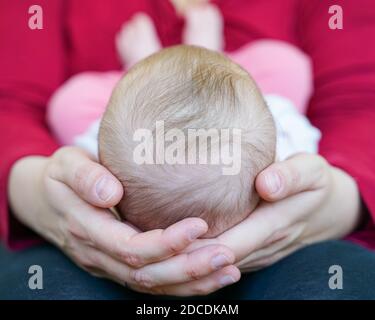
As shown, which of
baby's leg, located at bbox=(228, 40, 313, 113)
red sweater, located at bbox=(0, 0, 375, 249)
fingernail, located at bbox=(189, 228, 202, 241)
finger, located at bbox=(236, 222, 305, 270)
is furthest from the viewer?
baby's leg, located at bbox=(228, 40, 313, 113)

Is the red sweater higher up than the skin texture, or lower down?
higher up

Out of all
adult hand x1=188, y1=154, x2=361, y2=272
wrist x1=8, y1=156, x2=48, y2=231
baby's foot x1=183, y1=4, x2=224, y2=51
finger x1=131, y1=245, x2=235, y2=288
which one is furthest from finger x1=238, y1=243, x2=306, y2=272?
baby's foot x1=183, y1=4, x2=224, y2=51

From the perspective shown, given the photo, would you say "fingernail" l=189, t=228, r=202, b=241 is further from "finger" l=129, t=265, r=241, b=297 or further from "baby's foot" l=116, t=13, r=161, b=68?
"baby's foot" l=116, t=13, r=161, b=68

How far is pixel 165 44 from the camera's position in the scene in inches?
41.1

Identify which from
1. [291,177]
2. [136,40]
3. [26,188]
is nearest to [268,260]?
[291,177]

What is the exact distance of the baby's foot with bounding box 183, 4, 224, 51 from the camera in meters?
1.00

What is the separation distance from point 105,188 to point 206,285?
151 millimetres

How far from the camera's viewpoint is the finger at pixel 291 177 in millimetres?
561

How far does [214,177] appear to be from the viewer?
0.56 meters

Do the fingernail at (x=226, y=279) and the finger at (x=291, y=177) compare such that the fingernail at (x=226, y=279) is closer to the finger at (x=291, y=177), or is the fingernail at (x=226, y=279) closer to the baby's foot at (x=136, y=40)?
the finger at (x=291, y=177)

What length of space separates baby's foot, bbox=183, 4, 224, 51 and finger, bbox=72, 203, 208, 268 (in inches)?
19.1

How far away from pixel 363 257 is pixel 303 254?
7 centimetres

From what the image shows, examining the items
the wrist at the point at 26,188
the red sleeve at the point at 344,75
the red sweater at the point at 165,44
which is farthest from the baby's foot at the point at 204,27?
the wrist at the point at 26,188
